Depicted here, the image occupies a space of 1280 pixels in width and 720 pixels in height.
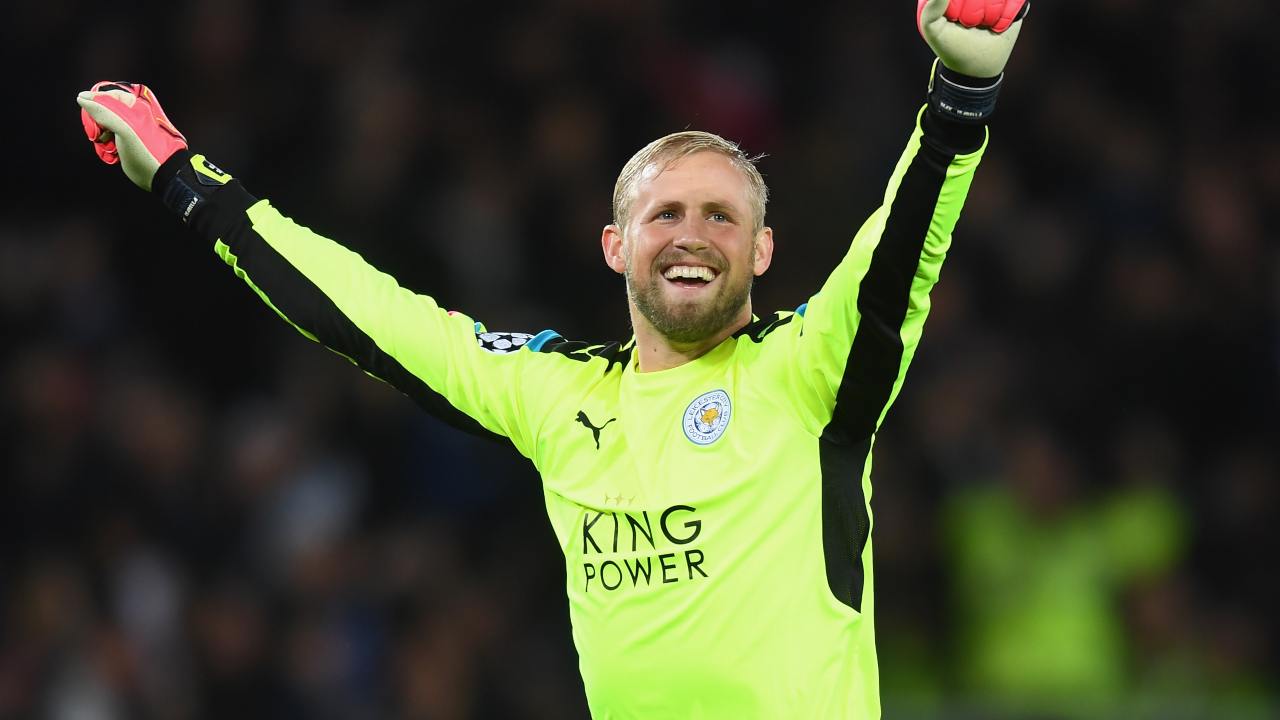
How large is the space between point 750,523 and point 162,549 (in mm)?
5183

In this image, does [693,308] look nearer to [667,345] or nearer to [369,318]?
[667,345]

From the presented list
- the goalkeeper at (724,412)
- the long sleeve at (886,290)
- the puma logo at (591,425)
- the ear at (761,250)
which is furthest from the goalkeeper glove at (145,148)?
the long sleeve at (886,290)

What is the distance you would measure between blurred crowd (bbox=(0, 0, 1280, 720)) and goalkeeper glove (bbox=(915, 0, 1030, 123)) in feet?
15.3

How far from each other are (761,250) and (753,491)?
0.64m

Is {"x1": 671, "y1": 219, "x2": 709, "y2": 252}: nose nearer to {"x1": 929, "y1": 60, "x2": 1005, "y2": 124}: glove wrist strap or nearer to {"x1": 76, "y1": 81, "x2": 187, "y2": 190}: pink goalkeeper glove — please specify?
{"x1": 929, "y1": 60, "x2": 1005, "y2": 124}: glove wrist strap

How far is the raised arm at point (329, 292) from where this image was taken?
14.5ft

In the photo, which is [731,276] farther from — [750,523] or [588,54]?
[588,54]

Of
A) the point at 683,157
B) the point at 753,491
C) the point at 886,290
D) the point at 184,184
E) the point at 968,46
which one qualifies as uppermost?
the point at 184,184

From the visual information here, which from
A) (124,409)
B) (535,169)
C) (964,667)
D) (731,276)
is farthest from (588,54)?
(731,276)

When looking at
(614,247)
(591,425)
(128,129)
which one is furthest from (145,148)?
(591,425)

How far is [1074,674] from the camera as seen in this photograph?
8.02m

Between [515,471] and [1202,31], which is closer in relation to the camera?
[515,471]

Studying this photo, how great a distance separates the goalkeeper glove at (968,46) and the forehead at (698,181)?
2.27 feet

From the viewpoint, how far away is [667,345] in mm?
4191
